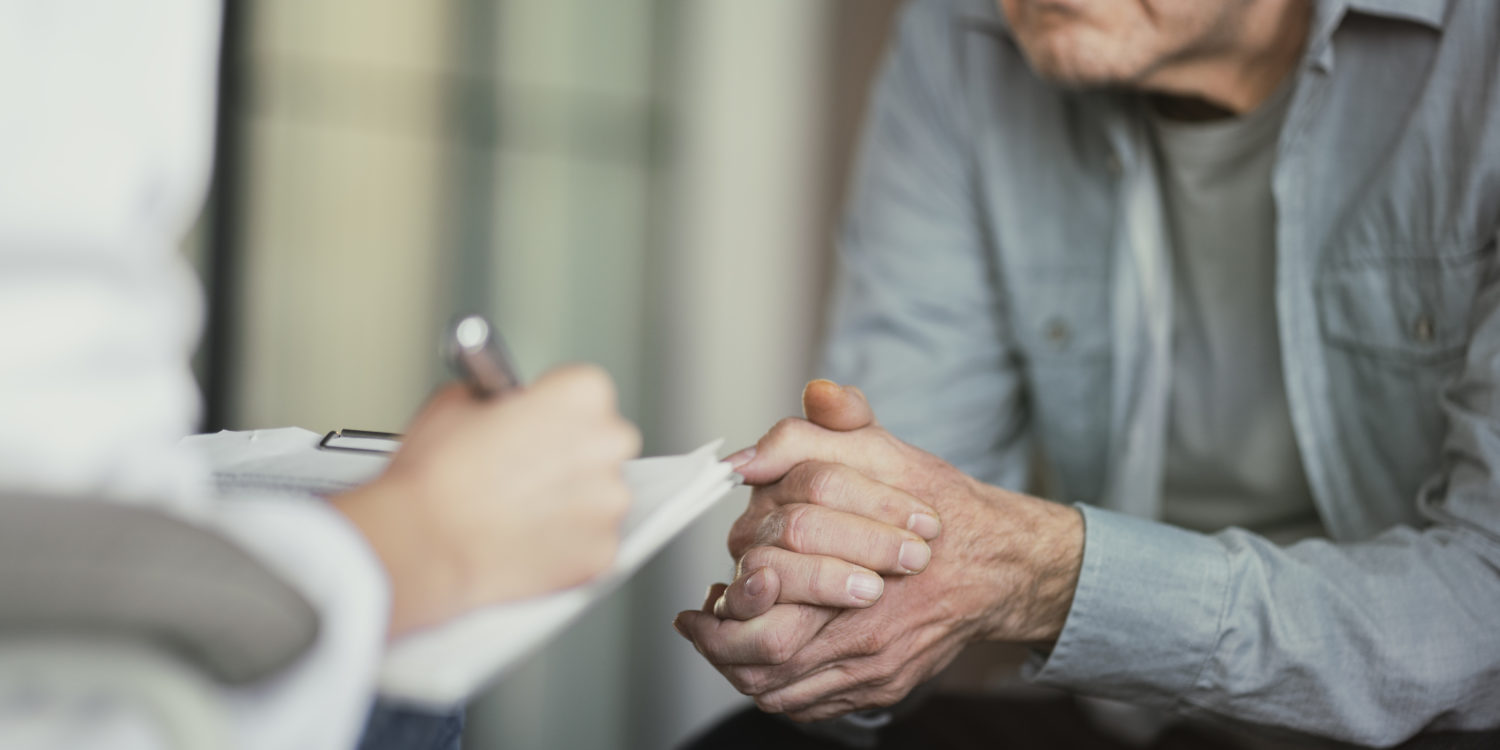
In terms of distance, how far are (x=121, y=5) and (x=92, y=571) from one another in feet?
0.72

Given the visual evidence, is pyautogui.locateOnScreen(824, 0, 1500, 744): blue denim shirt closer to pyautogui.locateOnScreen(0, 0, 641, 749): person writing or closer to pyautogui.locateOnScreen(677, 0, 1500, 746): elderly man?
pyautogui.locateOnScreen(677, 0, 1500, 746): elderly man

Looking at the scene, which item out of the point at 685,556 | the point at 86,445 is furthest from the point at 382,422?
the point at 86,445

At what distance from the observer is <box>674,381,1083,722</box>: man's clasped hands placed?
81cm

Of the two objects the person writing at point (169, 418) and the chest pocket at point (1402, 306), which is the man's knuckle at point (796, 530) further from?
the chest pocket at point (1402, 306)

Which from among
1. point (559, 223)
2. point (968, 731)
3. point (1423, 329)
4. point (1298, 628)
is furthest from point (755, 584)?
point (559, 223)

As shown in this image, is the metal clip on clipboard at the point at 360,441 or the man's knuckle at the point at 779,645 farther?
the man's knuckle at the point at 779,645

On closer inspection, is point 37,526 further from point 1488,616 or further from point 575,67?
point 575,67

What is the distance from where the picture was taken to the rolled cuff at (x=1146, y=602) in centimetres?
88

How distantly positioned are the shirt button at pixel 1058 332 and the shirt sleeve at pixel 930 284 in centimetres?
7

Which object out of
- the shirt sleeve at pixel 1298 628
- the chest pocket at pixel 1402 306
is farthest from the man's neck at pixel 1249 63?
the shirt sleeve at pixel 1298 628

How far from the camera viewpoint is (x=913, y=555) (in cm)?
81

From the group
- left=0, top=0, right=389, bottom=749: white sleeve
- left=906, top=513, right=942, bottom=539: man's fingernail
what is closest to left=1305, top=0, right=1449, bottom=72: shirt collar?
left=906, top=513, right=942, bottom=539: man's fingernail

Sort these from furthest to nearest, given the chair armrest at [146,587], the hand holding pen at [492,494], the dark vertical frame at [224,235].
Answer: the dark vertical frame at [224,235] < the hand holding pen at [492,494] < the chair armrest at [146,587]

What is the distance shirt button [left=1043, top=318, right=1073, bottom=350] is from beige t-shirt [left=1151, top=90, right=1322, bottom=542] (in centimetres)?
12
